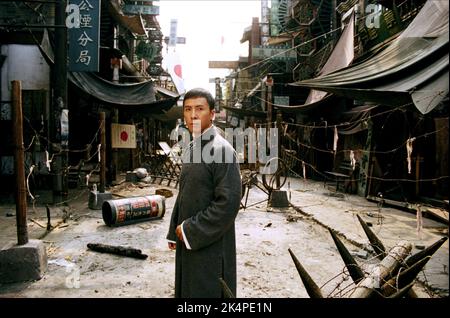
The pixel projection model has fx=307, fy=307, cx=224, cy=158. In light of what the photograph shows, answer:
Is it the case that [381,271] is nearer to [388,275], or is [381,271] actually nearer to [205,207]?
[388,275]

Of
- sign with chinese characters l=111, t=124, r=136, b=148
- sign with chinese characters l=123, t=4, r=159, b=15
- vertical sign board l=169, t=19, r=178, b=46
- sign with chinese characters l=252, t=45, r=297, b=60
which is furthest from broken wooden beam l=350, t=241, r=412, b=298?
vertical sign board l=169, t=19, r=178, b=46

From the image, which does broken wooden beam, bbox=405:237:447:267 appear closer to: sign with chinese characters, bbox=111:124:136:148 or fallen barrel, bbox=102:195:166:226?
fallen barrel, bbox=102:195:166:226

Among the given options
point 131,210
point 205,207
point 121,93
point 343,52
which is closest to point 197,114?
point 205,207

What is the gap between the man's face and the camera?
259 cm

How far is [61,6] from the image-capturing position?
8.93 m

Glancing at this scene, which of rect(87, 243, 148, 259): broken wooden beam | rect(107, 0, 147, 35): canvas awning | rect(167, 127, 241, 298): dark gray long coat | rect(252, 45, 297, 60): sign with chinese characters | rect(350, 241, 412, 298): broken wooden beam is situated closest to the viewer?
rect(167, 127, 241, 298): dark gray long coat

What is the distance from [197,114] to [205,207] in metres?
0.79

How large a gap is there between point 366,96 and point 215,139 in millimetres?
3760

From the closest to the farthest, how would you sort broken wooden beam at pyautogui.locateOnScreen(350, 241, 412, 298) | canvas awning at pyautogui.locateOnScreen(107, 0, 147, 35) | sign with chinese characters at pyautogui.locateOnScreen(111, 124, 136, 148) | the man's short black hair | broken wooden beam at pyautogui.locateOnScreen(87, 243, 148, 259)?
the man's short black hair < broken wooden beam at pyautogui.locateOnScreen(350, 241, 412, 298) < broken wooden beam at pyautogui.locateOnScreen(87, 243, 148, 259) < sign with chinese characters at pyautogui.locateOnScreen(111, 124, 136, 148) < canvas awning at pyautogui.locateOnScreen(107, 0, 147, 35)

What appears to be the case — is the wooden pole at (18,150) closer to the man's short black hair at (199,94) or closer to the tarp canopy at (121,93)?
the man's short black hair at (199,94)

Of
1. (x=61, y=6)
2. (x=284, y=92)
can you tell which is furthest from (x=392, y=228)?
(x=284, y=92)

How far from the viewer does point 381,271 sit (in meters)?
3.21

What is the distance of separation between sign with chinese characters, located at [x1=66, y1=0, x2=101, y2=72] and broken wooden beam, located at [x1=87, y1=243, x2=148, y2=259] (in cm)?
600

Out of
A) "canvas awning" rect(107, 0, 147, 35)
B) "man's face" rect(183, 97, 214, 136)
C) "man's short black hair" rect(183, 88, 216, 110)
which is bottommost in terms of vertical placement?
"man's face" rect(183, 97, 214, 136)
